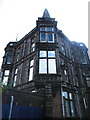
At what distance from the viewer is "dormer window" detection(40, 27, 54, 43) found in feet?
48.9

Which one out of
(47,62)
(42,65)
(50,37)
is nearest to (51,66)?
(47,62)

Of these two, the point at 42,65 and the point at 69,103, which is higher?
the point at 42,65

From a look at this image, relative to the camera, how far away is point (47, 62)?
13.0 metres

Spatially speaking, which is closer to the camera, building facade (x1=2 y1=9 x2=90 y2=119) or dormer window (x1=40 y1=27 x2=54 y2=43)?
building facade (x1=2 y1=9 x2=90 y2=119)

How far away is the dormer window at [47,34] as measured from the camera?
1491 centimetres

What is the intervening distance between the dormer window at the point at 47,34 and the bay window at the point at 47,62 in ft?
6.75

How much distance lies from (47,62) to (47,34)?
449 centimetres

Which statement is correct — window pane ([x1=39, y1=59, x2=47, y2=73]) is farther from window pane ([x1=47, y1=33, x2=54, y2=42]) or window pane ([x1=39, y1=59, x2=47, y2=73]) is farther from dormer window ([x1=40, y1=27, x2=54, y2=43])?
window pane ([x1=47, y1=33, x2=54, y2=42])

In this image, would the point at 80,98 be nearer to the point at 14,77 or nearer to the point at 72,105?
the point at 72,105

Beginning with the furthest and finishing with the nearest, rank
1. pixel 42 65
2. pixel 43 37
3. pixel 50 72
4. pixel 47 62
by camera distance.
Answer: pixel 43 37 < pixel 47 62 < pixel 42 65 < pixel 50 72

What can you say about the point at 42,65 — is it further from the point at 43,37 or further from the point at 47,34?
the point at 47,34

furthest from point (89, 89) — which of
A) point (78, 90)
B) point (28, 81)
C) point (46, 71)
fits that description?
point (28, 81)

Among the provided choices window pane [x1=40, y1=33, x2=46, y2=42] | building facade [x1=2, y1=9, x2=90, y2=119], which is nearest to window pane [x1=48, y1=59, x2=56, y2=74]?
building facade [x1=2, y1=9, x2=90, y2=119]

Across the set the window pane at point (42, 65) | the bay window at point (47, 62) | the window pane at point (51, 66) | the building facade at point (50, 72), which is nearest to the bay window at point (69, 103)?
the building facade at point (50, 72)
